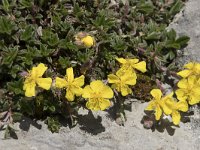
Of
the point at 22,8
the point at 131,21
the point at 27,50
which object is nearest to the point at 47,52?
the point at 27,50

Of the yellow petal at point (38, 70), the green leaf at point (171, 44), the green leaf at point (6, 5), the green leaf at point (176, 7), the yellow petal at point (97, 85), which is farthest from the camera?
the green leaf at point (176, 7)

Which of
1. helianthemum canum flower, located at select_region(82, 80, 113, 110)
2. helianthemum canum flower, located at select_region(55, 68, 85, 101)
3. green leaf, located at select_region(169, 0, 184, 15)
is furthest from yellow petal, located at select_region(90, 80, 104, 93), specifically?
green leaf, located at select_region(169, 0, 184, 15)

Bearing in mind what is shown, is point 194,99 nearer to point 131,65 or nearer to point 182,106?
point 182,106

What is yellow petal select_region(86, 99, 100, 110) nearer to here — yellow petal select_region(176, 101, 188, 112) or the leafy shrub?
the leafy shrub

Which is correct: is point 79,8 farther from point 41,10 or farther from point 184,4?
point 184,4

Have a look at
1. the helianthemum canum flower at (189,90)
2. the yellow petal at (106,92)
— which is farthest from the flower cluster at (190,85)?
the yellow petal at (106,92)

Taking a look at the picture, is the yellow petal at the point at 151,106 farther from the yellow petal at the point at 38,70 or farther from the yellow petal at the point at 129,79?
the yellow petal at the point at 38,70
